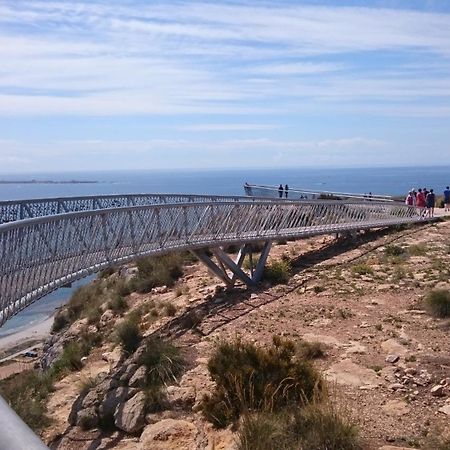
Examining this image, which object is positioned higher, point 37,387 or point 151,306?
point 151,306

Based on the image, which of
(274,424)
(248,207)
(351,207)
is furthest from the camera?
(351,207)

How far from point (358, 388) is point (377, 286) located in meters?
6.54

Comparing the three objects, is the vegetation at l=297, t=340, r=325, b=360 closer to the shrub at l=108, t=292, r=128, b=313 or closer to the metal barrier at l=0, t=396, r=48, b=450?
the shrub at l=108, t=292, r=128, b=313

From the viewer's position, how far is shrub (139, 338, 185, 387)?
412 inches

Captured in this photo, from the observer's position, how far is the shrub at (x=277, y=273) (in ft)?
57.2

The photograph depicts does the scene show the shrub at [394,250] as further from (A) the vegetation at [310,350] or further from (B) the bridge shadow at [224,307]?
(A) the vegetation at [310,350]

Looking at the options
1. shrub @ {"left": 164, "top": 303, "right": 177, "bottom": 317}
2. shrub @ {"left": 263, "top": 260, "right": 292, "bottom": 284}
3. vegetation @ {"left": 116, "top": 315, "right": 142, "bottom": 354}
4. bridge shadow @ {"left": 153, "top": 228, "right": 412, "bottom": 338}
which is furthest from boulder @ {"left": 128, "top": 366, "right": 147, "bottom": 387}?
shrub @ {"left": 263, "top": 260, "right": 292, "bottom": 284}

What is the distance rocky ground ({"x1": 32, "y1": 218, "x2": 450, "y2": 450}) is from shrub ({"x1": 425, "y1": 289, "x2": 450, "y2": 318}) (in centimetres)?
21

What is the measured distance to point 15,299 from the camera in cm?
965

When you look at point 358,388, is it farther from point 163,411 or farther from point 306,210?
point 306,210

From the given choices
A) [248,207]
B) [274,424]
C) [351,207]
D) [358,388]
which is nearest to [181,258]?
[248,207]

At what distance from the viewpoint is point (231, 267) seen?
56.2ft

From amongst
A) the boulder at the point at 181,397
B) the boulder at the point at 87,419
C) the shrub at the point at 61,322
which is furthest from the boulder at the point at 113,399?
the shrub at the point at 61,322

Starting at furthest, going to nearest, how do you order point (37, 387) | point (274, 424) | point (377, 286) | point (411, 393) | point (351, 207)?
point (351, 207)
point (377, 286)
point (37, 387)
point (411, 393)
point (274, 424)
